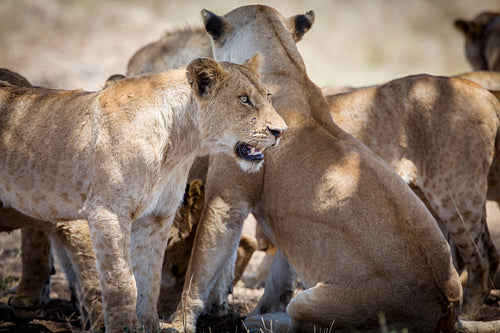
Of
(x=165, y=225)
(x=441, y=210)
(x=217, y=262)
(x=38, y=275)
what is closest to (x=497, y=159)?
(x=441, y=210)

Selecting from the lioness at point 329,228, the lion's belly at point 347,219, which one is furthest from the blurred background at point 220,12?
the lion's belly at point 347,219

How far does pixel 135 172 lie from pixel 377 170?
159 centimetres

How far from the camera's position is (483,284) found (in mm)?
5203

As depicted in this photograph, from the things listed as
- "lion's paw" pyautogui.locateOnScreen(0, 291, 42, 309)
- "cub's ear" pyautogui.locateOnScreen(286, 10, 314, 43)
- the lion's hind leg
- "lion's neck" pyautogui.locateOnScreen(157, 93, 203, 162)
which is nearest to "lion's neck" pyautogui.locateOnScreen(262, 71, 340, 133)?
"cub's ear" pyautogui.locateOnScreen(286, 10, 314, 43)

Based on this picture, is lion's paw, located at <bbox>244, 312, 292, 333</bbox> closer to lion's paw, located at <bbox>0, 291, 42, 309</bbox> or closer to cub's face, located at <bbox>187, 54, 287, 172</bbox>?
cub's face, located at <bbox>187, 54, 287, 172</bbox>

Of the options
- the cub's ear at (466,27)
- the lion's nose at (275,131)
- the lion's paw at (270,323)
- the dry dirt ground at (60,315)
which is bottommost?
the dry dirt ground at (60,315)

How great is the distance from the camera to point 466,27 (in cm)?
1180

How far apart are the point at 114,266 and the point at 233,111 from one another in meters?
1.07

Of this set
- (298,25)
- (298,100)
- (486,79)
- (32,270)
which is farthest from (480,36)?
(32,270)

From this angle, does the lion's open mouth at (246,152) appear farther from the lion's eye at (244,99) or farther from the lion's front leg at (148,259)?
the lion's front leg at (148,259)

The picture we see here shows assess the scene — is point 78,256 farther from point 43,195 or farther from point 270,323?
point 270,323

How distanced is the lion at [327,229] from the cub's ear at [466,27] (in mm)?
7972

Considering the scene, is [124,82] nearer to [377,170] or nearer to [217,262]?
[217,262]

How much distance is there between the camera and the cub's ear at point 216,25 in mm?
5117
